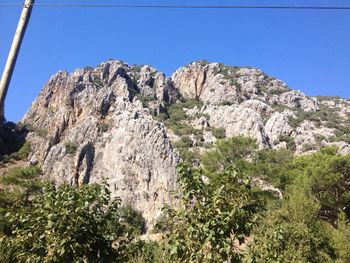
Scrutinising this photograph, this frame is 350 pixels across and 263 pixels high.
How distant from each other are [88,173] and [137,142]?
8.84 metres

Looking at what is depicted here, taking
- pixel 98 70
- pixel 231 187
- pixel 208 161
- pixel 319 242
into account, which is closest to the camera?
pixel 231 187

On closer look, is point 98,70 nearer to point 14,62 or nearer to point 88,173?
point 88,173

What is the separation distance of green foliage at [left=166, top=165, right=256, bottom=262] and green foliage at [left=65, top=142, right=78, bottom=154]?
181ft

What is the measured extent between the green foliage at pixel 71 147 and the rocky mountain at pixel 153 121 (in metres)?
0.25

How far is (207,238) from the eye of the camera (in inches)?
199

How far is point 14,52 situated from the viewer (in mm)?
4797

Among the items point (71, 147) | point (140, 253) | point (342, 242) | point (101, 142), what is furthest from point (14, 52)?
point (71, 147)

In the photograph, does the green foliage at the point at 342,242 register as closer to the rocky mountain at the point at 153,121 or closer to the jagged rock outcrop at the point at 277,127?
the rocky mountain at the point at 153,121

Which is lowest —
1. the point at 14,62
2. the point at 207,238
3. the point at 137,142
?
the point at 207,238

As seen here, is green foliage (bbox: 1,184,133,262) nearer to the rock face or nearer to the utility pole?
the utility pole

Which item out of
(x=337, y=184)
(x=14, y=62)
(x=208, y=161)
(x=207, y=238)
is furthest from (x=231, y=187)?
(x=208, y=161)

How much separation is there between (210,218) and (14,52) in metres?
3.51

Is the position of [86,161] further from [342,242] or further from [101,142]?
[342,242]

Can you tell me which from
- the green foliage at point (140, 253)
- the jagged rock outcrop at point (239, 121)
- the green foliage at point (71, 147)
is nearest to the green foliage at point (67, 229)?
the green foliage at point (140, 253)
